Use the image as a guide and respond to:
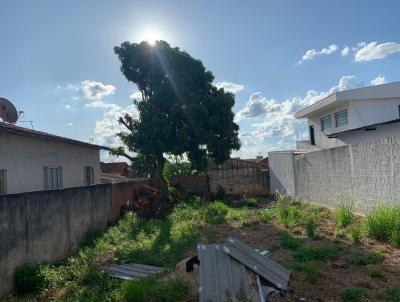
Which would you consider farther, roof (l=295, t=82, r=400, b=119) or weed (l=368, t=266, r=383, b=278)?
roof (l=295, t=82, r=400, b=119)

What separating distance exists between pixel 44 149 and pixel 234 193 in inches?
470

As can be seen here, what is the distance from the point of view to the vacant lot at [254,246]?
511cm

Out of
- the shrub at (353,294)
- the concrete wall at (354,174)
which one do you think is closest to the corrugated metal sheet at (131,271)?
the shrub at (353,294)

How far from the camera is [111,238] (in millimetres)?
9938

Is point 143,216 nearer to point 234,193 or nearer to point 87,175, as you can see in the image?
point 87,175

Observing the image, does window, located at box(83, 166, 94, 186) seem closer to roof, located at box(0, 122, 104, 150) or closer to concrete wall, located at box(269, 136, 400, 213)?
roof, located at box(0, 122, 104, 150)

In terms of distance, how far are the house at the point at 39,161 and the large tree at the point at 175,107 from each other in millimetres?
2394

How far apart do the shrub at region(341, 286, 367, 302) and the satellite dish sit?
447 inches

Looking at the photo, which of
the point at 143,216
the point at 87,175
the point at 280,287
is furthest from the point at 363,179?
the point at 87,175

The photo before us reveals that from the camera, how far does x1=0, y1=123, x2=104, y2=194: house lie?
9.79m

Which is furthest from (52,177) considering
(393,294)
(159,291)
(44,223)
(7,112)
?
(393,294)

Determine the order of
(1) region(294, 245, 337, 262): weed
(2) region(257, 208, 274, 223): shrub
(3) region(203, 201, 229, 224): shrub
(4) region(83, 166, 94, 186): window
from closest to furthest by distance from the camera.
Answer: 1. (1) region(294, 245, 337, 262): weed
2. (2) region(257, 208, 274, 223): shrub
3. (3) region(203, 201, 229, 224): shrub
4. (4) region(83, 166, 94, 186): window

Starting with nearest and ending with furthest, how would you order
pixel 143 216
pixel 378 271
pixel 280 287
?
1. pixel 280 287
2. pixel 378 271
3. pixel 143 216

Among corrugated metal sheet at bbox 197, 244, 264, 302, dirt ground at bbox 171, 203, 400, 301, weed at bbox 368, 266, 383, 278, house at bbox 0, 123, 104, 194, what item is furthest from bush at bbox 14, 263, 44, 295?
weed at bbox 368, 266, 383, 278
